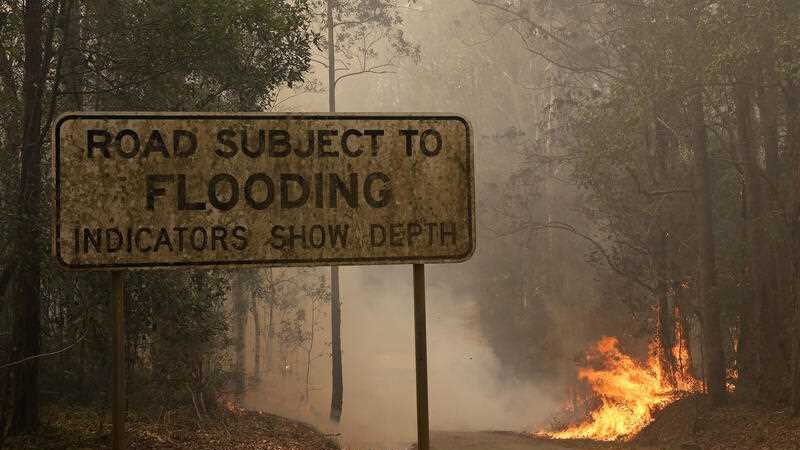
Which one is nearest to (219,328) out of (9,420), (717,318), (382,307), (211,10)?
(9,420)

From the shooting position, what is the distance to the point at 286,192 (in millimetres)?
4277

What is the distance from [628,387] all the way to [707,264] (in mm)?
7163

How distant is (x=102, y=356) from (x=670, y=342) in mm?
A: 16768

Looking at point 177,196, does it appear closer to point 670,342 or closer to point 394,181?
point 394,181

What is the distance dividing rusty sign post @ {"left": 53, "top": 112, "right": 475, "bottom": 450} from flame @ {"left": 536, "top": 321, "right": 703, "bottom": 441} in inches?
751

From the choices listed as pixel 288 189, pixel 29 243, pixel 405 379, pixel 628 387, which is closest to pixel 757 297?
pixel 628 387

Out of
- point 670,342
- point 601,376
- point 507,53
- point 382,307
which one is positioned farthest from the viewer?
point 382,307

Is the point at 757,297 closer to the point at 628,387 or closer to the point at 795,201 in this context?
the point at 795,201

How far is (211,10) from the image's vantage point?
42.0 feet

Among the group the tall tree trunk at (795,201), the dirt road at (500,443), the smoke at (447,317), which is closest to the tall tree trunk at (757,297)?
the tall tree trunk at (795,201)

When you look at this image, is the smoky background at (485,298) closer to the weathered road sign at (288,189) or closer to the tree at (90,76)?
the tree at (90,76)

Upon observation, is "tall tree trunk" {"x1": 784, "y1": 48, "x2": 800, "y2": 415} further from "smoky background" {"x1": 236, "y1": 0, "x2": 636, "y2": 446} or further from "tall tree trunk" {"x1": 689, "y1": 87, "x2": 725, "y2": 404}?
"smoky background" {"x1": 236, "y1": 0, "x2": 636, "y2": 446}

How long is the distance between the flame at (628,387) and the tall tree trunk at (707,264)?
2.54 metres

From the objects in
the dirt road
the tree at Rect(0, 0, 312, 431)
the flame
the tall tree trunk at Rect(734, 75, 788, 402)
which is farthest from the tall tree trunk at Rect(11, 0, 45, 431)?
the flame
